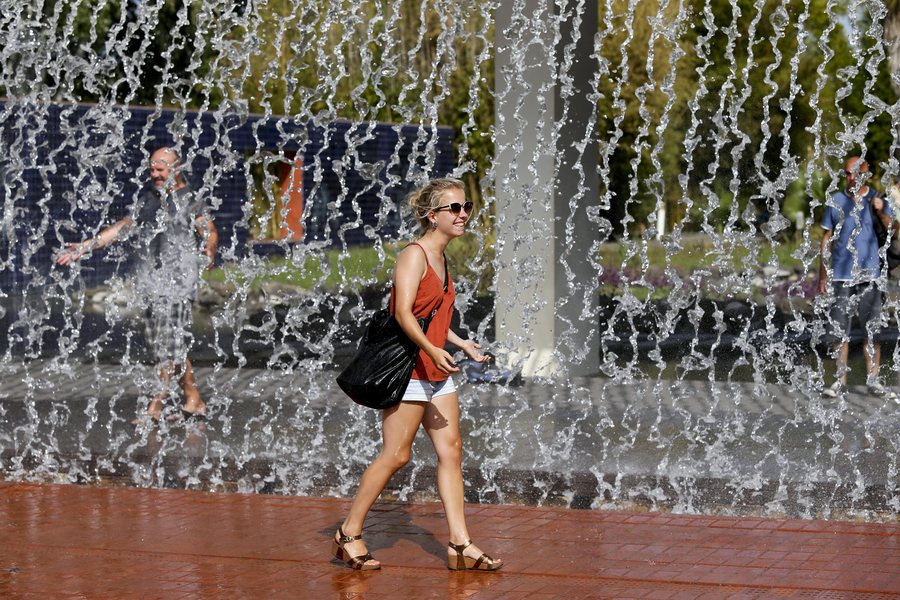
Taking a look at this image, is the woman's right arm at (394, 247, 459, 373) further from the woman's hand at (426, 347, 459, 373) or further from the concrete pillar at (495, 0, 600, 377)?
the concrete pillar at (495, 0, 600, 377)

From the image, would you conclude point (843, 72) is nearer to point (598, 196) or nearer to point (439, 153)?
point (598, 196)

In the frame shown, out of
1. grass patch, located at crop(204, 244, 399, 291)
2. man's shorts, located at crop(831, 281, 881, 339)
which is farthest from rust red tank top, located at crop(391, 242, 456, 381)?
grass patch, located at crop(204, 244, 399, 291)

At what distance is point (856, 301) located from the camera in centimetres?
984

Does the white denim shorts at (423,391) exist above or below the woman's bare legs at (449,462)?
above

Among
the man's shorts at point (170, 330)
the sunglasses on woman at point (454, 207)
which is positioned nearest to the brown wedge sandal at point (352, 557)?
the sunglasses on woman at point (454, 207)

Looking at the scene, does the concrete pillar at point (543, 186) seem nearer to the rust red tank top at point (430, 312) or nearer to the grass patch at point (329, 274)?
the rust red tank top at point (430, 312)

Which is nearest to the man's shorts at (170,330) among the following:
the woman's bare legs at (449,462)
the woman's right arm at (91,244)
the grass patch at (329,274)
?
the woman's right arm at (91,244)

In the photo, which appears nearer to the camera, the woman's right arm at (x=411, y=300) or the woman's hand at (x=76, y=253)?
the woman's right arm at (x=411, y=300)

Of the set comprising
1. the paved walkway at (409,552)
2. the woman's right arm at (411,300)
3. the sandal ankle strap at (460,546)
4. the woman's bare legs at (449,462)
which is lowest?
the paved walkway at (409,552)

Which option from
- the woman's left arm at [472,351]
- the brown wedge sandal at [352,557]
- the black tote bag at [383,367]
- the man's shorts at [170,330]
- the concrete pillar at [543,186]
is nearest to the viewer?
the woman's left arm at [472,351]

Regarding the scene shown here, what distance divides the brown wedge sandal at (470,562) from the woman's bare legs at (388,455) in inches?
14.5

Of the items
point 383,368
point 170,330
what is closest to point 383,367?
point 383,368

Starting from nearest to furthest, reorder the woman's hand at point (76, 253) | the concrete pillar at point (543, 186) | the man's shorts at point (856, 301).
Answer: the woman's hand at point (76, 253)
the man's shorts at point (856, 301)
the concrete pillar at point (543, 186)

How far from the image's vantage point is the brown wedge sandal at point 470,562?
5.64m
